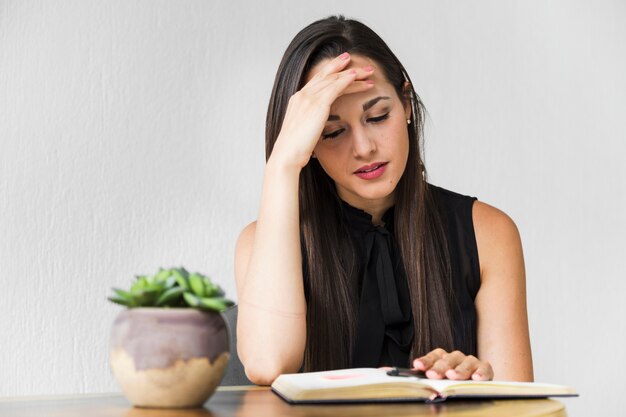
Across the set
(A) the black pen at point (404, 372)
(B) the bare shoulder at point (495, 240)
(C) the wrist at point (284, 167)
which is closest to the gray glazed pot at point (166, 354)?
(A) the black pen at point (404, 372)

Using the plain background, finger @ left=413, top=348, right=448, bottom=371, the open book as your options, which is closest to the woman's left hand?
finger @ left=413, top=348, right=448, bottom=371

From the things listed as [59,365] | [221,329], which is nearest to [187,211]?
[59,365]

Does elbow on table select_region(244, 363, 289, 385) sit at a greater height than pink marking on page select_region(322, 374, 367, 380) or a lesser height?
lesser

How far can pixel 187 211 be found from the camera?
281 cm

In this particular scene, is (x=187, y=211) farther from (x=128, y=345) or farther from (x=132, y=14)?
(x=128, y=345)

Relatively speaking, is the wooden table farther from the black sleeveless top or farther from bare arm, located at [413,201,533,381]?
the black sleeveless top

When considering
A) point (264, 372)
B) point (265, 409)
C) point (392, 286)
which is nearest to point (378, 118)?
point (392, 286)

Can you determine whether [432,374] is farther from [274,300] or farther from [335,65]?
[335,65]

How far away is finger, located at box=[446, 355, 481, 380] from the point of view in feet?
4.27

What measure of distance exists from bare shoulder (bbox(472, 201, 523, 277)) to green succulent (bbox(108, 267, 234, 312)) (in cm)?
110

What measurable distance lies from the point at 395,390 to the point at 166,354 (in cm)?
31

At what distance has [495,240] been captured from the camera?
2.04 metres

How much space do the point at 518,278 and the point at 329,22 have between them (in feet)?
2.43

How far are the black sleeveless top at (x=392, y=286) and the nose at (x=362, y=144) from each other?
27 cm
